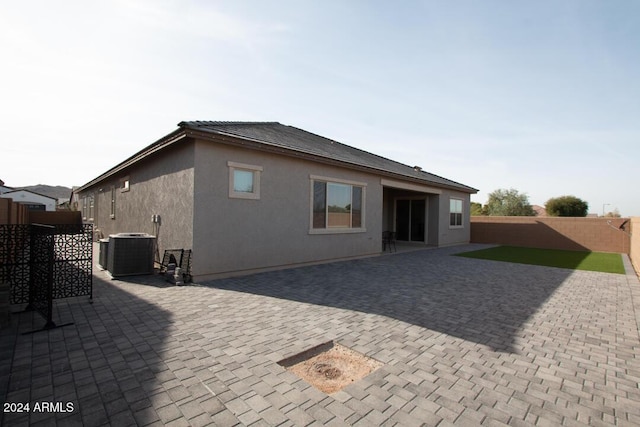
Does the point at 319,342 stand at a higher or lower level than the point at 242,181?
lower

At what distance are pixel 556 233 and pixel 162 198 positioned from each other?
20.2 metres

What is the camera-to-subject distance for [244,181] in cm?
761

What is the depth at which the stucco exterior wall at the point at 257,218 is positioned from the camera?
689cm

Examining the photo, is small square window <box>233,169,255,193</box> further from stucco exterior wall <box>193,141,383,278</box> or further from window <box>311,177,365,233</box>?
window <box>311,177,365,233</box>

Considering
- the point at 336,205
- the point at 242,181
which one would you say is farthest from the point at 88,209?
the point at 336,205

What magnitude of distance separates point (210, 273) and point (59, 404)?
4603 mm

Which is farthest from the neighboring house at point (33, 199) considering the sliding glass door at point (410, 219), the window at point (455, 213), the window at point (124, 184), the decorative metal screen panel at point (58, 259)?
the window at point (455, 213)

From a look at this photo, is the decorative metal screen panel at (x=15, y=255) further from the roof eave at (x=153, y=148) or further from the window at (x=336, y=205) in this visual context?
the window at (x=336, y=205)

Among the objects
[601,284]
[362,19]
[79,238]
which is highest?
[362,19]

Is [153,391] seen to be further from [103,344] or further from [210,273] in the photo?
[210,273]

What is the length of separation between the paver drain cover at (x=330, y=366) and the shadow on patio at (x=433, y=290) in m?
1.48

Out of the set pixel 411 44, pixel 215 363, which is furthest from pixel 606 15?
pixel 215 363

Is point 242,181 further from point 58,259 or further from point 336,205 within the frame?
point 58,259

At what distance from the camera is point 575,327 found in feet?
15.1
